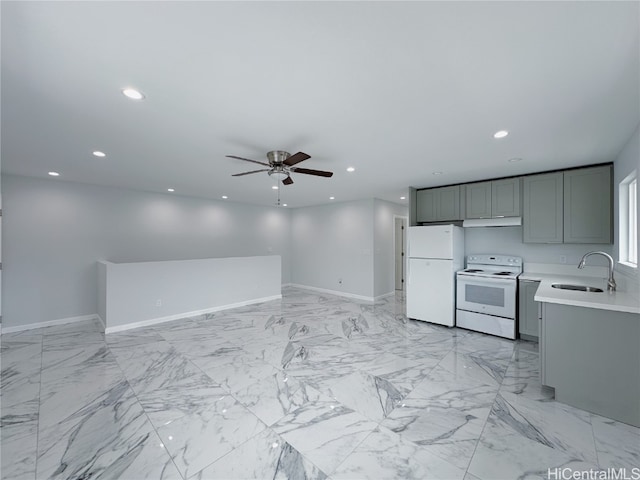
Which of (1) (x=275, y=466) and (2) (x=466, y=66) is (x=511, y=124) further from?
(1) (x=275, y=466)

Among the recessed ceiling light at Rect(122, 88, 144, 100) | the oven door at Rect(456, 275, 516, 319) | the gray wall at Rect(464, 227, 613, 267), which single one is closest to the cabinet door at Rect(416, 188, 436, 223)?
the gray wall at Rect(464, 227, 613, 267)

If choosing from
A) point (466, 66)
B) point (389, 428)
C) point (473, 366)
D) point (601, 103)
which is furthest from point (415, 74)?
point (473, 366)

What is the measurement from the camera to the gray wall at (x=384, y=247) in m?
6.09

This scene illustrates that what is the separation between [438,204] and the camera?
467cm

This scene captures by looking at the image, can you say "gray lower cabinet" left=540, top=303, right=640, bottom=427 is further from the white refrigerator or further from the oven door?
the white refrigerator

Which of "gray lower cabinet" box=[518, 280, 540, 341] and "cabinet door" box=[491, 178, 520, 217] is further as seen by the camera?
"cabinet door" box=[491, 178, 520, 217]

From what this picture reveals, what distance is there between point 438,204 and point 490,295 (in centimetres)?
170

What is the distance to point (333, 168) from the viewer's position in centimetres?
364

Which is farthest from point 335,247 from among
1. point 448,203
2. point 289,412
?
point 289,412

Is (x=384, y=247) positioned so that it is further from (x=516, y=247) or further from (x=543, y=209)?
(x=543, y=209)

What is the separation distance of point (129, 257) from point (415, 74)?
582 cm

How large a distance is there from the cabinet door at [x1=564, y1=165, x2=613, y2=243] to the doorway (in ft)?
11.8

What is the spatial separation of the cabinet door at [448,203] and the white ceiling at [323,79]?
131cm

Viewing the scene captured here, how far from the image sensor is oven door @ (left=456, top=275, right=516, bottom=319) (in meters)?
3.71
